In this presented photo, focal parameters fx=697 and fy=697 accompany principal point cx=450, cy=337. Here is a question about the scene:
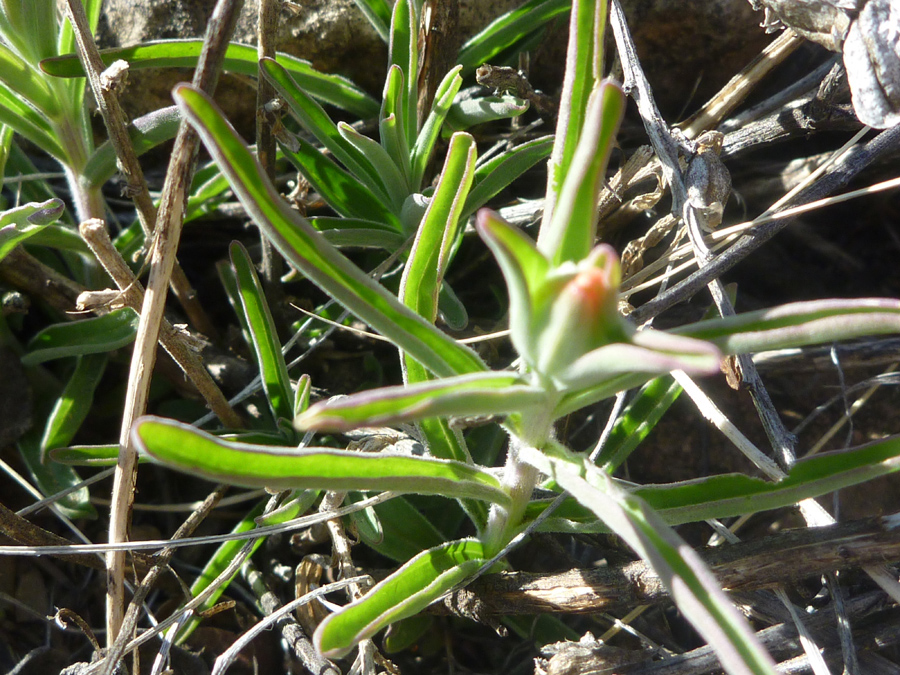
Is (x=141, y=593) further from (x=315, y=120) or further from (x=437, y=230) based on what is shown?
(x=315, y=120)

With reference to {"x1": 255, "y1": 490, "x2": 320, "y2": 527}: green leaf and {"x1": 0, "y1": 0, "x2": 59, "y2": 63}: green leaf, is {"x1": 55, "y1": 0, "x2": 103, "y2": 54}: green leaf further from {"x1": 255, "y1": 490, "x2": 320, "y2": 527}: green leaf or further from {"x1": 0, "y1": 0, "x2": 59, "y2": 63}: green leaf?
{"x1": 255, "y1": 490, "x2": 320, "y2": 527}: green leaf

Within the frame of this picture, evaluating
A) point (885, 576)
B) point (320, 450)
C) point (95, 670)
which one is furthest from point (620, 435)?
point (95, 670)

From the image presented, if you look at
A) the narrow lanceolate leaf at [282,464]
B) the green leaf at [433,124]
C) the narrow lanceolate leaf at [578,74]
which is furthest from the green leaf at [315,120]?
the narrow lanceolate leaf at [282,464]

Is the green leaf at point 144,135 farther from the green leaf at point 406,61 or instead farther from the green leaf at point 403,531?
the green leaf at point 403,531

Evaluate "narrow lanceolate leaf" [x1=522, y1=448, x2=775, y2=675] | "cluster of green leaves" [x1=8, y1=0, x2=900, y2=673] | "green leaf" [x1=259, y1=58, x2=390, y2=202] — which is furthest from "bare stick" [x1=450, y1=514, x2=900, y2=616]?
"green leaf" [x1=259, y1=58, x2=390, y2=202]

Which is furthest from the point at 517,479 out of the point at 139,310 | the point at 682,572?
the point at 139,310

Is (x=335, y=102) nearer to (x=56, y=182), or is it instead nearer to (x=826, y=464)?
(x=56, y=182)

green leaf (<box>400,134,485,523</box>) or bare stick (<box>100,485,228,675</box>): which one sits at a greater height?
green leaf (<box>400,134,485,523</box>)
